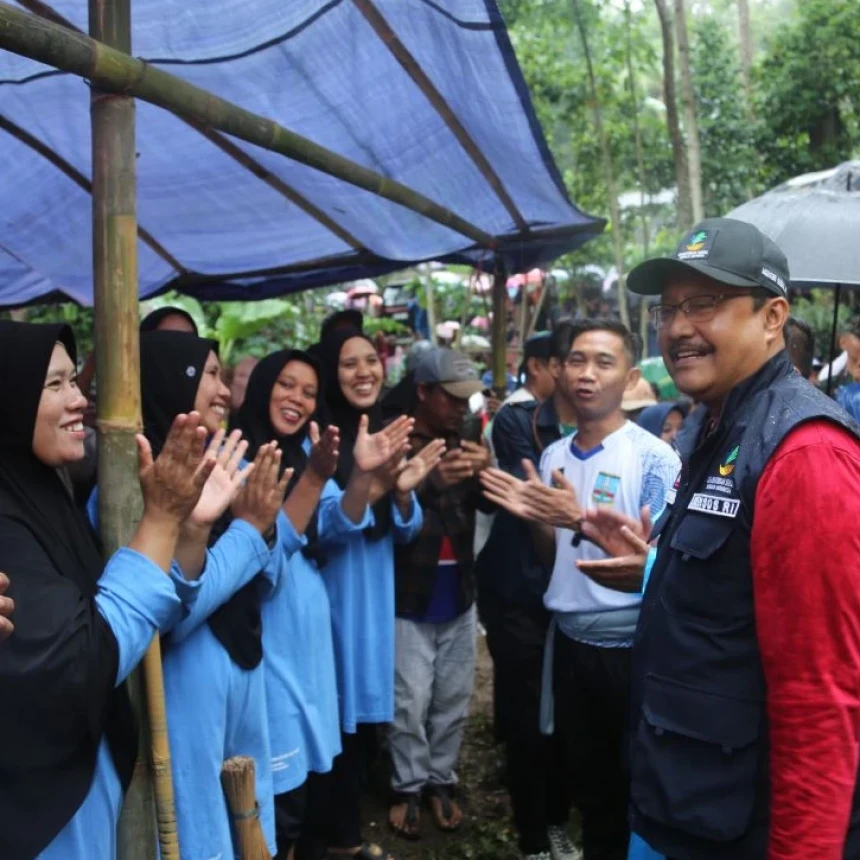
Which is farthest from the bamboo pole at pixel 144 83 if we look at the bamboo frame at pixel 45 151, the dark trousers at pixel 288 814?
the dark trousers at pixel 288 814

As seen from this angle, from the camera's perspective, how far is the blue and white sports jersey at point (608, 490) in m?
3.43

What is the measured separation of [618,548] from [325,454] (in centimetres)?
102

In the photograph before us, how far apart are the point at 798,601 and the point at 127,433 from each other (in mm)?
1485

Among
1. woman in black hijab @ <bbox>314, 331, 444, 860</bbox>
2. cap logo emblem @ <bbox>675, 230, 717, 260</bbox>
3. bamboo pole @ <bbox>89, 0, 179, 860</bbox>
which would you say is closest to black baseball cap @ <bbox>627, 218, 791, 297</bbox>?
cap logo emblem @ <bbox>675, 230, 717, 260</bbox>

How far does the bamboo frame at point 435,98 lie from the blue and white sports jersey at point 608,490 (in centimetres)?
134

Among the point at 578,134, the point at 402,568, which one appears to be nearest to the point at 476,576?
the point at 402,568

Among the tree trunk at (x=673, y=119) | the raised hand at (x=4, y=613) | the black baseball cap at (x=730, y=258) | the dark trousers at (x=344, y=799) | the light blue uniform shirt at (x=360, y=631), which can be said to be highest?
the tree trunk at (x=673, y=119)

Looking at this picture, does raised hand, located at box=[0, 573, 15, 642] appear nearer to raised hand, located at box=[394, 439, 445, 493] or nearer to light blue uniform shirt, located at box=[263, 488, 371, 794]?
light blue uniform shirt, located at box=[263, 488, 371, 794]

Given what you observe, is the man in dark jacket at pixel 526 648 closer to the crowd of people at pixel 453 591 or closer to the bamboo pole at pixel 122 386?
the crowd of people at pixel 453 591

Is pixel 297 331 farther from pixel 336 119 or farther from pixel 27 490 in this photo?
pixel 27 490

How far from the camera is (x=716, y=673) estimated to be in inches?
72.6

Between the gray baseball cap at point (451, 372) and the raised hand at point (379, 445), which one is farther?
the gray baseball cap at point (451, 372)

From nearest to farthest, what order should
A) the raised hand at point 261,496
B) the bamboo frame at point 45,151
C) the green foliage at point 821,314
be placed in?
the raised hand at point 261,496
the bamboo frame at point 45,151
the green foliage at point 821,314

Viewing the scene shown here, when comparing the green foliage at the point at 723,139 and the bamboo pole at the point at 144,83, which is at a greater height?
the green foliage at the point at 723,139
